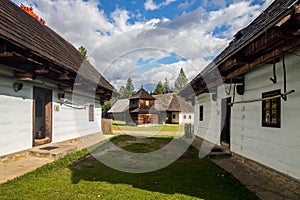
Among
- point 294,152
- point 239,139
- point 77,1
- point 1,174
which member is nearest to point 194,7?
point 77,1

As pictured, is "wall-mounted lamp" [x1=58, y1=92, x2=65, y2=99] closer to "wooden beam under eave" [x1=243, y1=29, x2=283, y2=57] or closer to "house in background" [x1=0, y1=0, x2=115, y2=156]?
"house in background" [x1=0, y1=0, x2=115, y2=156]

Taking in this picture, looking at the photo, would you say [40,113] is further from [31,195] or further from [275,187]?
[275,187]

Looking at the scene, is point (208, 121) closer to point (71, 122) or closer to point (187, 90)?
point (187, 90)

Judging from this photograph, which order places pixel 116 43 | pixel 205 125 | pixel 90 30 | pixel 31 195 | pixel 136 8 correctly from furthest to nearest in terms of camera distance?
pixel 90 30 → pixel 136 8 → pixel 205 125 → pixel 116 43 → pixel 31 195

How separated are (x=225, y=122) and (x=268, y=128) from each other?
10.5ft

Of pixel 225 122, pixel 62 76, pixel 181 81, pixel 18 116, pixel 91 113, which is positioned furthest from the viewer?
pixel 181 81

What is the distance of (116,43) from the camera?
32.1 feet

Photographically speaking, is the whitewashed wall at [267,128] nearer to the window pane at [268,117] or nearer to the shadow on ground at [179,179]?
the window pane at [268,117]

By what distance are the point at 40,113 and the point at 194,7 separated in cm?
958

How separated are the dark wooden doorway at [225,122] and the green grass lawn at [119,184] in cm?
250

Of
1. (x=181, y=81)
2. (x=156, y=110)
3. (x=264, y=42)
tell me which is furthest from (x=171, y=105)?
(x=264, y=42)

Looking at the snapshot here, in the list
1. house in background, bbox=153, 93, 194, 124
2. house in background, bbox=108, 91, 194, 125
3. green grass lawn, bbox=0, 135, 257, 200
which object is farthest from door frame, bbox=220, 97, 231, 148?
house in background, bbox=153, 93, 194, 124

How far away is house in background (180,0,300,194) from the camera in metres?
3.41

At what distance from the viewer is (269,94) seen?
15.8 feet
